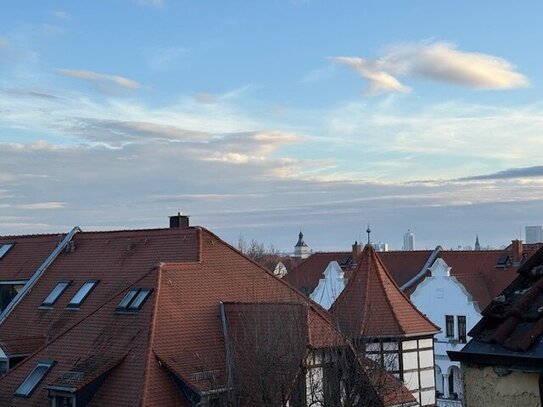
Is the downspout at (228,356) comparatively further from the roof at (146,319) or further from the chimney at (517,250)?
the chimney at (517,250)

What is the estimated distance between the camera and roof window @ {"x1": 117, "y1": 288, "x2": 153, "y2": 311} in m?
21.5

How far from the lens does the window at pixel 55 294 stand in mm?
25783

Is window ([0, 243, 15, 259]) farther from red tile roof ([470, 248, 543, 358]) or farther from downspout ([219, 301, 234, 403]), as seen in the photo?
red tile roof ([470, 248, 543, 358])

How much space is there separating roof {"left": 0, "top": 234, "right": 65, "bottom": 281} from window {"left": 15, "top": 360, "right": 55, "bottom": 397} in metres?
7.73

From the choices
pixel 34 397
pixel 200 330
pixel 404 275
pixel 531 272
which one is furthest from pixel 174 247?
pixel 404 275

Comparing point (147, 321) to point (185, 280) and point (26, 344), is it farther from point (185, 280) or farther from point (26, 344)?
point (26, 344)

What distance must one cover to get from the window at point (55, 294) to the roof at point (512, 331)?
70.0 feet

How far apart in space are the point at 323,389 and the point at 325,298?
26825 millimetres

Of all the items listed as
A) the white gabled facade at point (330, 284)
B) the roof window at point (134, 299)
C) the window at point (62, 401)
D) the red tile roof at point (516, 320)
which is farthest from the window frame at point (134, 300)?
the white gabled facade at point (330, 284)

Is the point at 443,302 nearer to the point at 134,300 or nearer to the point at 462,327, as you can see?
the point at 462,327

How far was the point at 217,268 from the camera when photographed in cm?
2400

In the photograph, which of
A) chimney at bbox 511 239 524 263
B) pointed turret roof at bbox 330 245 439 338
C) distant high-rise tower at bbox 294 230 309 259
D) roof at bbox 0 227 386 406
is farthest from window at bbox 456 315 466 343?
distant high-rise tower at bbox 294 230 309 259

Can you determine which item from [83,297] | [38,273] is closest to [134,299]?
[83,297]

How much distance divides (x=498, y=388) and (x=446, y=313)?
A: 115 feet
